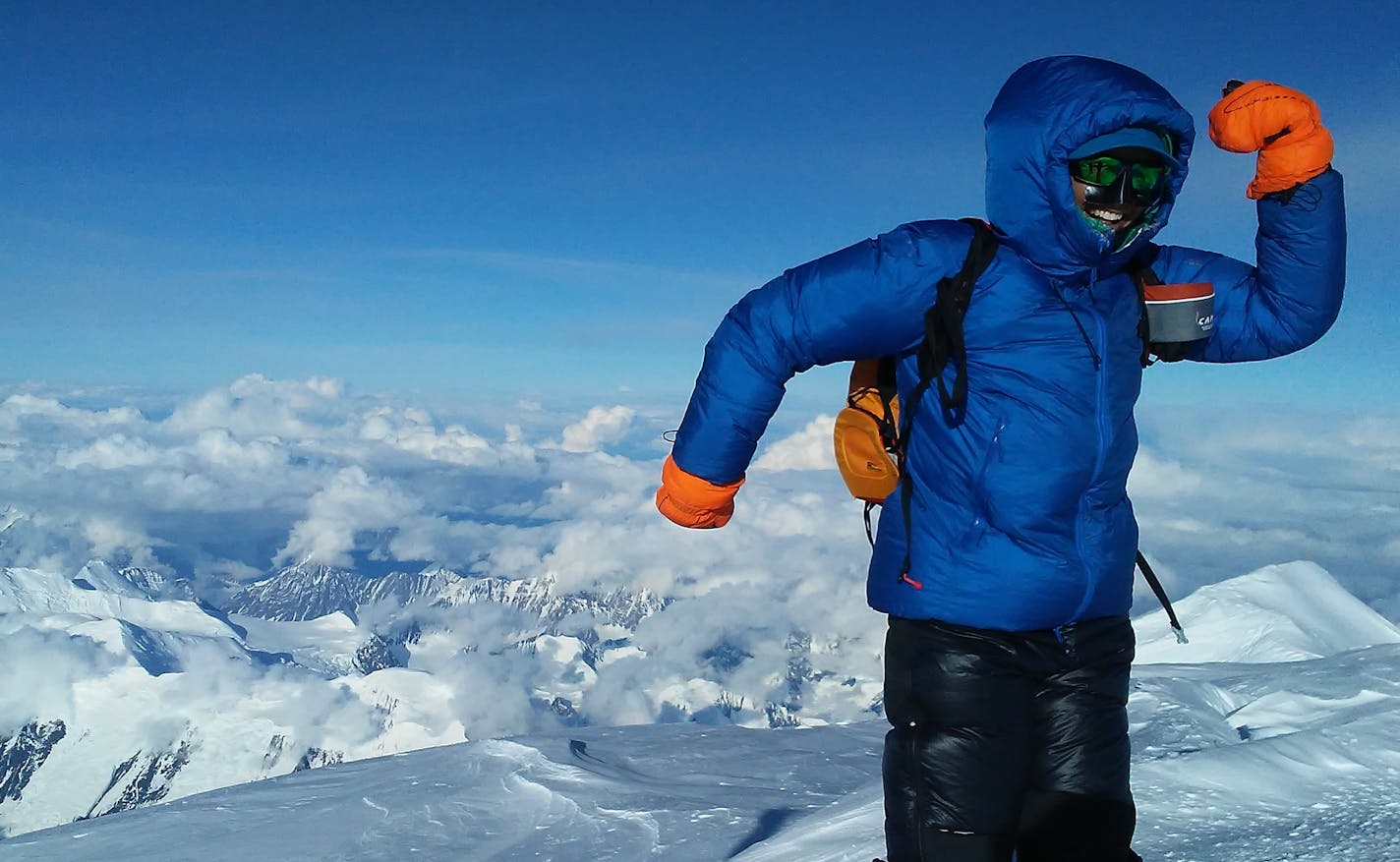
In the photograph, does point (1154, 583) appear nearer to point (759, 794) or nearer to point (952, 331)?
point (952, 331)

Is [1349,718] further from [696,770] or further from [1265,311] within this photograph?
[696,770]

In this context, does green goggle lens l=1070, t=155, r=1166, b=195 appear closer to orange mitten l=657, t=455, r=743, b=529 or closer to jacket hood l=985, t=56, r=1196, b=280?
jacket hood l=985, t=56, r=1196, b=280

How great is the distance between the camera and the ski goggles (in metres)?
2.63

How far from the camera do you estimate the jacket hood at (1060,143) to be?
8.25 ft

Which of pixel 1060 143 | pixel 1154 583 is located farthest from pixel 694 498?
pixel 1154 583

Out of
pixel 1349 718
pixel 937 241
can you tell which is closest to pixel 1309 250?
pixel 937 241

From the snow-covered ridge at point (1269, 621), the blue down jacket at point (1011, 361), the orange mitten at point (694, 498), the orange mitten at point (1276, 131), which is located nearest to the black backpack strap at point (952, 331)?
the blue down jacket at point (1011, 361)

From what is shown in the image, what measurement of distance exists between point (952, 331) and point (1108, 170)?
2.42ft

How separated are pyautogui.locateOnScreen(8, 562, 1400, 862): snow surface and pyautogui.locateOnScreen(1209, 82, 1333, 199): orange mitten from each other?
8.83ft

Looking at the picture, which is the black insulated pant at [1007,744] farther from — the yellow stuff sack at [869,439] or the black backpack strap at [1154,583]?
the yellow stuff sack at [869,439]

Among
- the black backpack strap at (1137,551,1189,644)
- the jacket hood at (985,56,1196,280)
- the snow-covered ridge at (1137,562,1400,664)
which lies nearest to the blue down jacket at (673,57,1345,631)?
the jacket hood at (985,56,1196,280)

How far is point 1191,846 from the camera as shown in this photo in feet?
11.9

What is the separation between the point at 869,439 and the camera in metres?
2.84

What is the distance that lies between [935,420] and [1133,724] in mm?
4862
